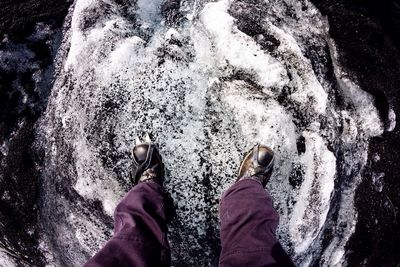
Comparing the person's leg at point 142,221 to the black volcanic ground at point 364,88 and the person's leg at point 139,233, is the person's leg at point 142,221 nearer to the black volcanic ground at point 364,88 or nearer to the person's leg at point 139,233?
the person's leg at point 139,233

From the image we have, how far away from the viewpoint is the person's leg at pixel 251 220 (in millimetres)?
1160

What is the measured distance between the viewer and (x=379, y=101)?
1586 millimetres

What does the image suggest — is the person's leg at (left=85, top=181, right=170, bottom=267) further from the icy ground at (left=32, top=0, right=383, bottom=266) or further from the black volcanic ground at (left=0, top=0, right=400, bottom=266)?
the black volcanic ground at (left=0, top=0, right=400, bottom=266)

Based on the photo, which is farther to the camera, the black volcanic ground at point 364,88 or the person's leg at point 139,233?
the black volcanic ground at point 364,88

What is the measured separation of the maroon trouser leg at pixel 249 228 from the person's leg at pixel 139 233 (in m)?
0.24

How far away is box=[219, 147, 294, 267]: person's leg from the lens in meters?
1.16

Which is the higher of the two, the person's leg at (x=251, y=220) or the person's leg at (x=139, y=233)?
the person's leg at (x=251, y=220)

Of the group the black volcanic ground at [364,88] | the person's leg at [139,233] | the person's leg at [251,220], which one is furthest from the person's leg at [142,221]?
the black volcanic ground at [364,88]

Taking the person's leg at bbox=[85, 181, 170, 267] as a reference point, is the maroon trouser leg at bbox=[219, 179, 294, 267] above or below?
above

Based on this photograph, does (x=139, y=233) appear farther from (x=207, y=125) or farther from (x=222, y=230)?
(x=207, y=125)

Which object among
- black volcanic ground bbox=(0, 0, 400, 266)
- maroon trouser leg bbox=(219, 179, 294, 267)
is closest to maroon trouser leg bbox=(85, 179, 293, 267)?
maroon trouser leg bbox=(219, 179, 294, 267)

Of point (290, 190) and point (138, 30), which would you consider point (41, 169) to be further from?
point (290, 190)

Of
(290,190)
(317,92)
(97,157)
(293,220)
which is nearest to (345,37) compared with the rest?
(317,92)

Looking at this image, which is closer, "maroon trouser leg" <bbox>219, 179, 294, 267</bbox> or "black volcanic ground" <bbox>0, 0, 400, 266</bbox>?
"maroon trouser leg" <bbox>219, 179, 294, 267</bbox>
